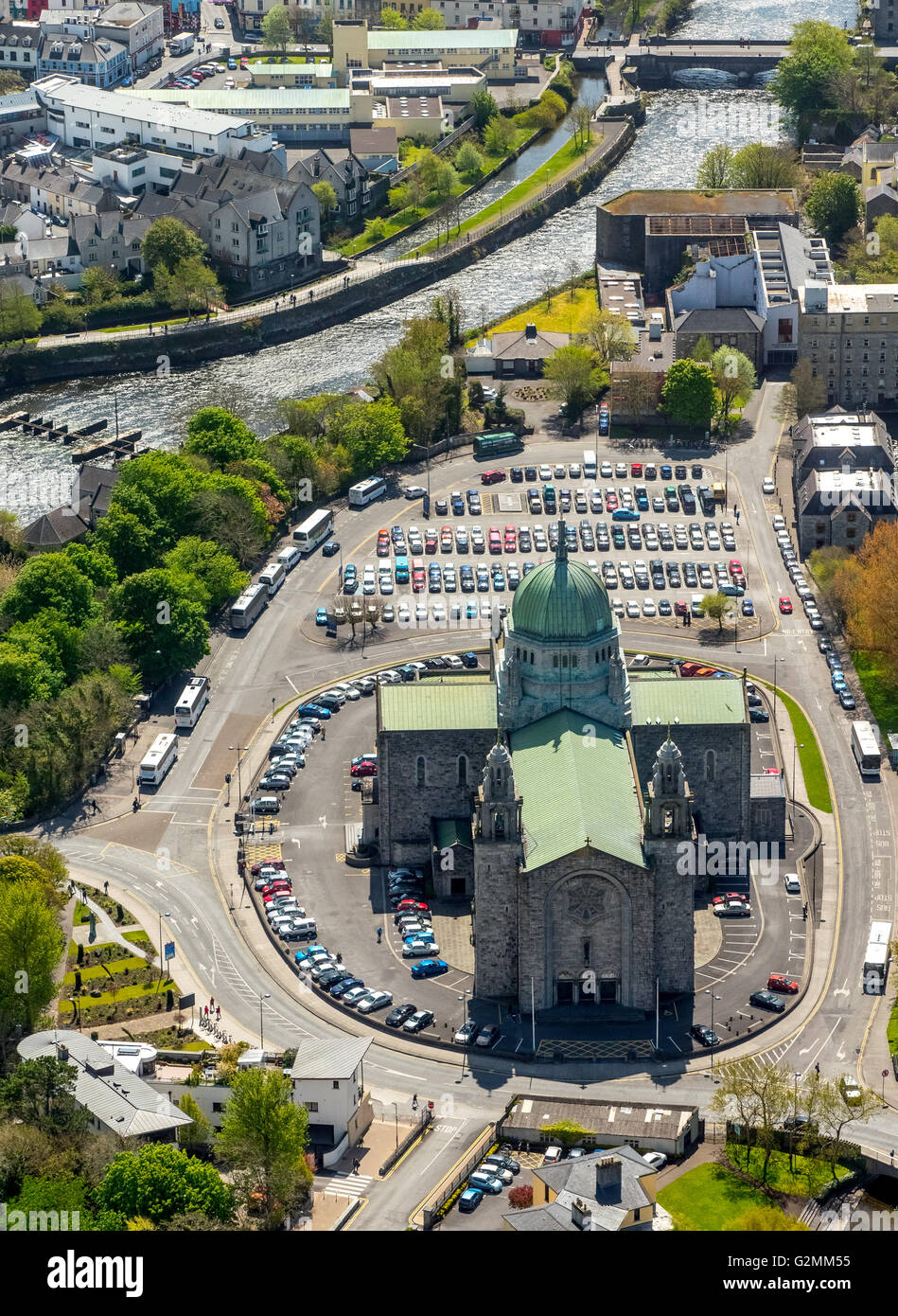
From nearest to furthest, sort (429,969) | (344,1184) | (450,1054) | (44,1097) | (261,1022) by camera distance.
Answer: (344,1184), (44,1097), (450,1054), (261,1022), (429,969)

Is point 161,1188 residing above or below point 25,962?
below

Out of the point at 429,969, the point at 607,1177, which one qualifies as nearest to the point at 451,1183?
the point at 607,1177

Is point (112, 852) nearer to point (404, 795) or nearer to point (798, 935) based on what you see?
point (404, 795)

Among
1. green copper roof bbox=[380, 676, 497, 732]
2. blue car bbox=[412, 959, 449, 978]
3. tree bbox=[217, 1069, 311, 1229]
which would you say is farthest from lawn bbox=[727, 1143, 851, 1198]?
green copper roof bbox=[380, 676, 497, 732]

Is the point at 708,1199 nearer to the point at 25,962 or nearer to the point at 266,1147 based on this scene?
the point at 266,1147

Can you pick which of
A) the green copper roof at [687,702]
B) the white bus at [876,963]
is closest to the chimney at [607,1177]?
the white bus at [876,963]

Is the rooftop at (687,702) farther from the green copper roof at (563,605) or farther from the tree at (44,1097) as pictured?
the tree at (44,1097)

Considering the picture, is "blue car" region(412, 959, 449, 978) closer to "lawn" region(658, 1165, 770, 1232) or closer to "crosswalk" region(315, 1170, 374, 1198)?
"crosswalk" region(315, 1170, 374, 1198)
